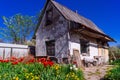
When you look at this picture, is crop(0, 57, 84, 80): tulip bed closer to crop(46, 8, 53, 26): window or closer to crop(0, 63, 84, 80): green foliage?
crop(0, 63, 84, 80): green foliage

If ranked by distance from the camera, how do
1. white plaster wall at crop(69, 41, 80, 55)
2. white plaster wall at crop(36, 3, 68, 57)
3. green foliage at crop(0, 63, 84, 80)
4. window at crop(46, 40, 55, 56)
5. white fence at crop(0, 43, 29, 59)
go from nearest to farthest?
green foliage at crop(0, 63, 84, 80), white plaster wall at crop(69, 41, 80, 55), white plaster wall at crop(36, 3, 68, 57), white fence at crop(0, 43, 29, 59), window at crop(46, 40, 55, 56)

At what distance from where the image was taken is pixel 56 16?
1591cm

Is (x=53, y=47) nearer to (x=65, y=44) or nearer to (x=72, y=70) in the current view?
(x=65, y=44)

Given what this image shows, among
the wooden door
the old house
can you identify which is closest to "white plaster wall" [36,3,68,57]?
the old house

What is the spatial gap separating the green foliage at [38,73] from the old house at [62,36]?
6351 mm

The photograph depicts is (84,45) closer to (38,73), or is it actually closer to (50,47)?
(50,47)

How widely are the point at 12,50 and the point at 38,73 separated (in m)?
8.98

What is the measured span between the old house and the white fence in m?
1.22

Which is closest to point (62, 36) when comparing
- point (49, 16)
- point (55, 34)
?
point (55, 34)

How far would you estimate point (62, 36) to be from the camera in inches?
594

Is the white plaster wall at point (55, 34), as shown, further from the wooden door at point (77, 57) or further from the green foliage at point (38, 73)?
the green foliage at point (38, 73)

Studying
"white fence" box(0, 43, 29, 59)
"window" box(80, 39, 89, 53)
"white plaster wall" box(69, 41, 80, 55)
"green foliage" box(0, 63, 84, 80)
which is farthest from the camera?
"window" box(80, 39, 89, 53)

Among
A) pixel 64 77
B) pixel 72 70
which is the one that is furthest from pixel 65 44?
pixel 64 77

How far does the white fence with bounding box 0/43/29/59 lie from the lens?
50.5 feet
